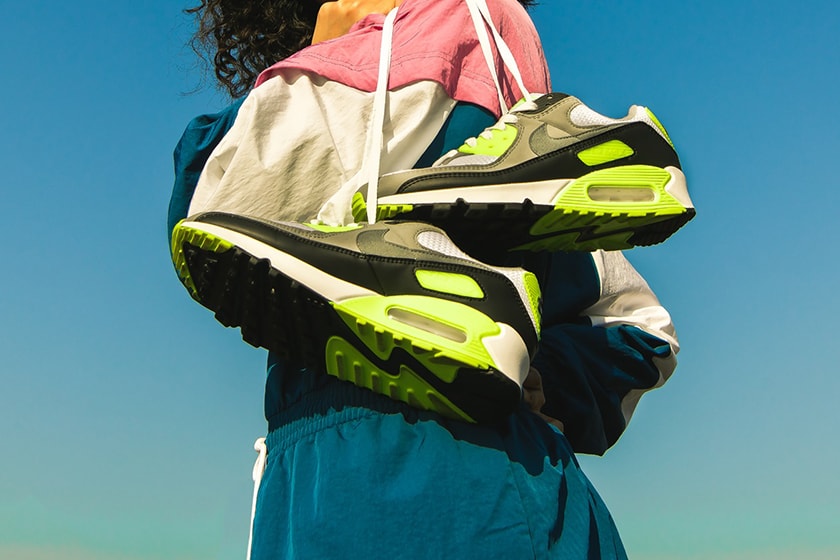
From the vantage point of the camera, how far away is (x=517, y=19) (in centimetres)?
167

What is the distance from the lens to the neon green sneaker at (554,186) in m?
1.29

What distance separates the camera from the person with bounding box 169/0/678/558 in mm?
1188

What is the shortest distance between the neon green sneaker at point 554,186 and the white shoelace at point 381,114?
0.08 ft

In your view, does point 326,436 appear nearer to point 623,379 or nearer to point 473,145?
point 473,145

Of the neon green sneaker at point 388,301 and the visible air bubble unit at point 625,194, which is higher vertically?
the visible air bubble unit at point 625,194

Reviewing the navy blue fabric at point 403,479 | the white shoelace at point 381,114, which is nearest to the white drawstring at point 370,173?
the white shoelace at point 381,114

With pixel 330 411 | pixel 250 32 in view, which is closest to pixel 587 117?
pixel 330 411

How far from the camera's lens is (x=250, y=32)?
2.41 meters

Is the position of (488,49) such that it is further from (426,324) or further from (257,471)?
(257,471)

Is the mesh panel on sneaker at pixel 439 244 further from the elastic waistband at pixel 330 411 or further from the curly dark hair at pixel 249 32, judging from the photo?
the curly dark hair at pixel 249 32

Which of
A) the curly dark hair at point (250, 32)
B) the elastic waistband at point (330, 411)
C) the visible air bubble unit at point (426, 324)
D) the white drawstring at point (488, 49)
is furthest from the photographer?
the curly dark hair at point (250, 32)

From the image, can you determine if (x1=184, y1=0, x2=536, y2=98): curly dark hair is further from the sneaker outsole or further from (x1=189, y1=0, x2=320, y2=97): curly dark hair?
→ the sneaker outsole

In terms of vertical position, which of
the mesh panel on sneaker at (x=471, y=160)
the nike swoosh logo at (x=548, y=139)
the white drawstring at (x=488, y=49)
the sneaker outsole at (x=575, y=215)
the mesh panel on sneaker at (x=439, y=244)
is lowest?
the mesh panel on sneaker at (x=439, y=244)

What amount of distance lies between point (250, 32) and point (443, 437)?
1.52 meters
